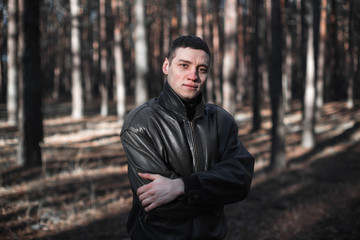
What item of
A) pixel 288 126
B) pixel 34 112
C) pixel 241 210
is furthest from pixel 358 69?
pixel 34 112

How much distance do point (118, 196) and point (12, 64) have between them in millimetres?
11111

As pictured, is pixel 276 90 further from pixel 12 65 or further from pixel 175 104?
pixel 12 65

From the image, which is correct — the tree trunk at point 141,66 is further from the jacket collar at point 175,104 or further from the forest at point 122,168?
the jacket collar at point 175,104

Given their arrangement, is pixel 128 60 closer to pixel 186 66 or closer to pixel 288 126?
pixel 288 126

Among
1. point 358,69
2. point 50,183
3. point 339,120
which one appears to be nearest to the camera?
point 50,183

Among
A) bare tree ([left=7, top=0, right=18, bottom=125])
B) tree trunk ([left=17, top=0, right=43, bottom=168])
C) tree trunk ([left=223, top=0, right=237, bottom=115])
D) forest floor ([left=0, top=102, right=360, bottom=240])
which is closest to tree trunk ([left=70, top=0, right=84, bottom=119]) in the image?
bare tree ([left=7, top=0, right=18, bottom=125])

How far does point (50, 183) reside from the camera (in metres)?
7.04

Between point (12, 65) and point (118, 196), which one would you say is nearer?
point (118, 196)

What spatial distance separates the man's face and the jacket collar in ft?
0.11

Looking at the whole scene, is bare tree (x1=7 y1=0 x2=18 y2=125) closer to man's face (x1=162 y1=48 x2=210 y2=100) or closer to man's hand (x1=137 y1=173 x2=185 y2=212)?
man's face (x1=162 y1=48 x2=210 y2=100)

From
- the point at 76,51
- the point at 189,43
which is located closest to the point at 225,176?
the point at 189,43

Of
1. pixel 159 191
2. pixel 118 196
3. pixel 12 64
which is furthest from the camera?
pixel 12 64

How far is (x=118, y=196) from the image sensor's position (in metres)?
6.70

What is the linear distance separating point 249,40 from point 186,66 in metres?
32.0
